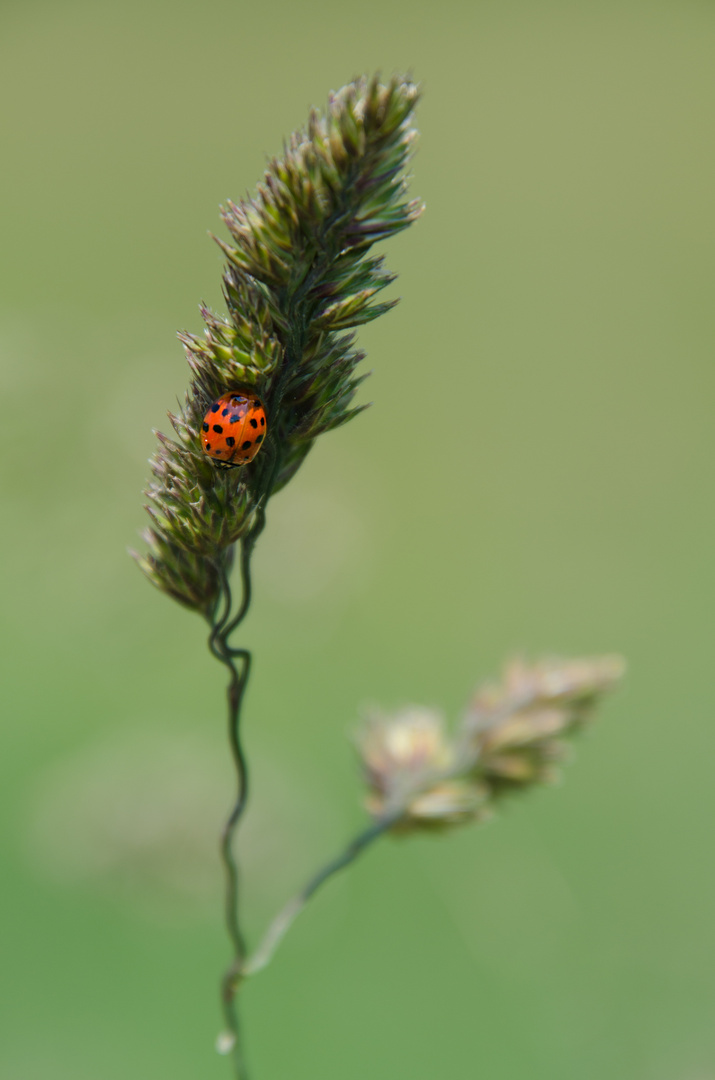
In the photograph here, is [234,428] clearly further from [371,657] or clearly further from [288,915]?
[371,657]

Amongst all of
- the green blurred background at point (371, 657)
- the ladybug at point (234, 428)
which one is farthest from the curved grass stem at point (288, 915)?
the green blurred background at point (371, 657)

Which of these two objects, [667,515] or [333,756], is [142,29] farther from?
[333,756]

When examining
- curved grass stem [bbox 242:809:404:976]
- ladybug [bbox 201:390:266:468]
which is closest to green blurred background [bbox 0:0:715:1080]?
ladybug [bbox 201:390:266:468]

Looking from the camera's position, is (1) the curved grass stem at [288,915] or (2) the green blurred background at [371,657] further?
(2) the green blurred background at [371,657]

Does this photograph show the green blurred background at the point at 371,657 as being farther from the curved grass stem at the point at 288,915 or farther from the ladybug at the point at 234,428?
the curved grass stem at the point at 288,915

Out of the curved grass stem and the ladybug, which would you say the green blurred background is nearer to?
the ladybug
